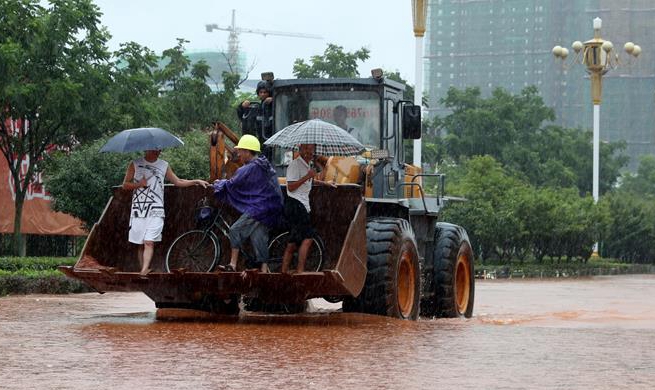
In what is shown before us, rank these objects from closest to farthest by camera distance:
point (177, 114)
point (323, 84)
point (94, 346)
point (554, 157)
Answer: point (94, 346)
point (323, 84)
point (177, 114)
point (554, 157)

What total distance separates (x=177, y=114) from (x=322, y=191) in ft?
116

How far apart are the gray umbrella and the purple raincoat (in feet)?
2.89

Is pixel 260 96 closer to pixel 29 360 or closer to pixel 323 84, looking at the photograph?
pixel 323 84

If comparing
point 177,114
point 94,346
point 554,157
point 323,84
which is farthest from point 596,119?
point 94,346

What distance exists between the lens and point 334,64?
Result: 6366cm

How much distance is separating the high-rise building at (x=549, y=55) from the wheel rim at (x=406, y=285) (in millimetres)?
138143

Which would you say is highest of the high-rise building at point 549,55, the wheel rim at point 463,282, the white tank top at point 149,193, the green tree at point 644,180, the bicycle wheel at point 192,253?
the high-rise building at point 549,55

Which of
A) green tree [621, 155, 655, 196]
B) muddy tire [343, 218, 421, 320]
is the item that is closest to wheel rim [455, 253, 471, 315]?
muddy tire [343, 218, 421, 320]

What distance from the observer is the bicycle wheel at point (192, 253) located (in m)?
15.9

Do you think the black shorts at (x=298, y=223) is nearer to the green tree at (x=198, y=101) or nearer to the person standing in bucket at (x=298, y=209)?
the person standing in bucket at (x=298, y=209)

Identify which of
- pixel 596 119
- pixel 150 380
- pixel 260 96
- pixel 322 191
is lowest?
pixel 150 380

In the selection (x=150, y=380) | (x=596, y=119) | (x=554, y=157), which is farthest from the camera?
(x=554, y=157)

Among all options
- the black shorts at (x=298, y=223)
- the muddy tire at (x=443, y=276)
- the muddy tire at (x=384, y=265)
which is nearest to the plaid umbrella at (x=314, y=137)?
the black shorts at (x=298, y=223)

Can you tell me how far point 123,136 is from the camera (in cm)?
1570
